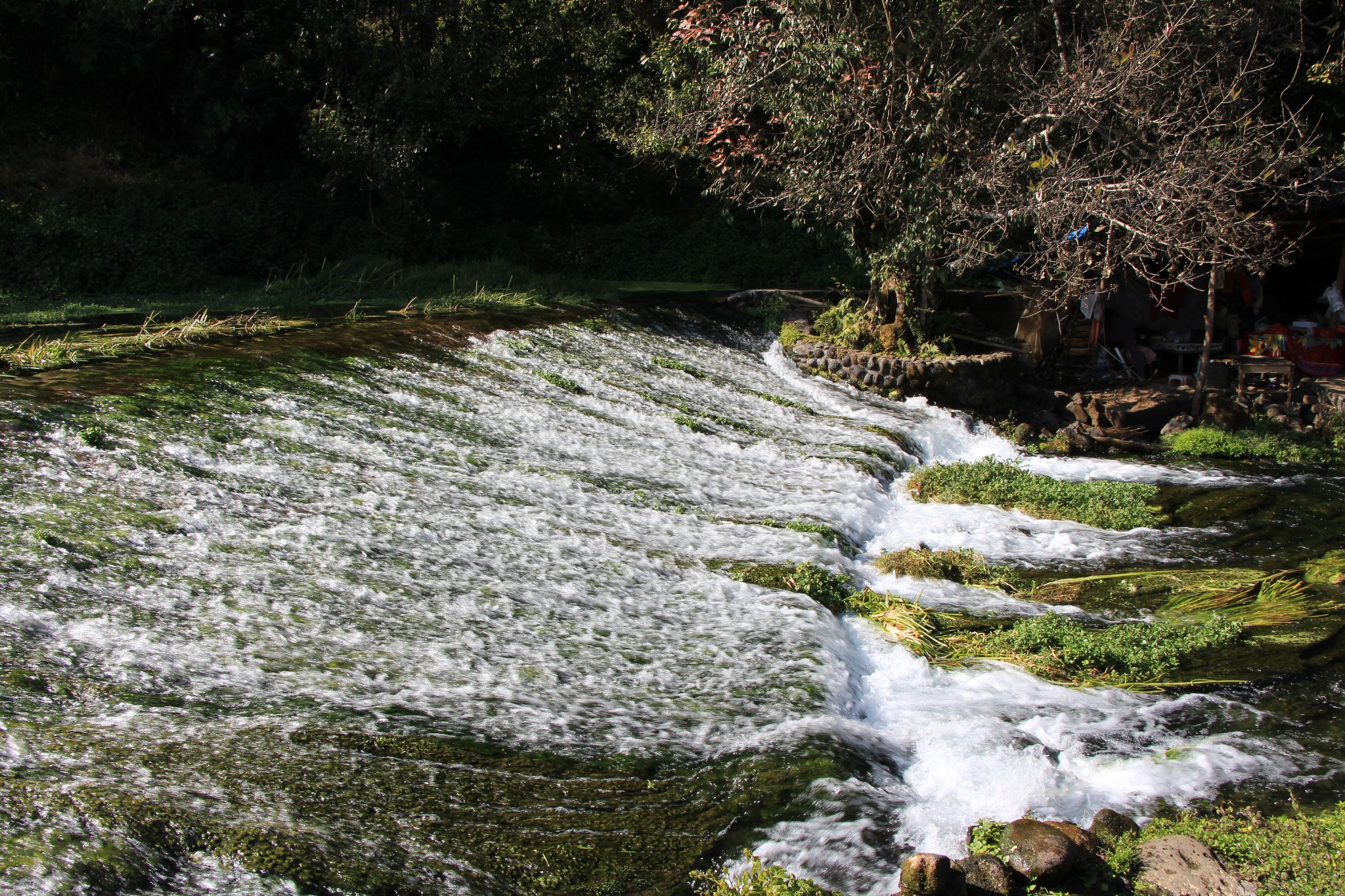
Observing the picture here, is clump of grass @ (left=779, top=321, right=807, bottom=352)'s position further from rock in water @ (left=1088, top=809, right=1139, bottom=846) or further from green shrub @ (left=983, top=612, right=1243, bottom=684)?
rock in water @ (left=1088, top=809, right=1139, bottom=846)

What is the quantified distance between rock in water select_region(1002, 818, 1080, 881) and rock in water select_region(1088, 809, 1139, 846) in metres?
0.27

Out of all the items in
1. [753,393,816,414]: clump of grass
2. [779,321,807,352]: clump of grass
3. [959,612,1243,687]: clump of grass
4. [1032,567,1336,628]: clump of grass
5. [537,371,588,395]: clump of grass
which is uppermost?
[779,321,807,352]: clump of grass

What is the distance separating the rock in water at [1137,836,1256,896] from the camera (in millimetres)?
3914

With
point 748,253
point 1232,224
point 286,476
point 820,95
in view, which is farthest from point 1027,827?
point 748,253

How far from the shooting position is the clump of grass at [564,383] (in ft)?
33.1

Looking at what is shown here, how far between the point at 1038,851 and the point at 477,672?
267 centimetres

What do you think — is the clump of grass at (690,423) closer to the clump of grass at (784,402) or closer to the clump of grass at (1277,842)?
the clump of grass at (784,402)

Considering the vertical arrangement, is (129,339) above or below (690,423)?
above

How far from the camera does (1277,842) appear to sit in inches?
165

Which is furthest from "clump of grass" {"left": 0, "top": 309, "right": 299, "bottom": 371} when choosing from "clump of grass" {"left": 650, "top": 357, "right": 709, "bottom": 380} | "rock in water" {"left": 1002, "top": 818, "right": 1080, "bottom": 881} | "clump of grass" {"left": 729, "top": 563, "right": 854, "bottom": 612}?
"rock in water" {"left": 1002, "top": 818, "right": 1080, "bottom": 881}

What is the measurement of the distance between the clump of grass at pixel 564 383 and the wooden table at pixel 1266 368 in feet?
29.9

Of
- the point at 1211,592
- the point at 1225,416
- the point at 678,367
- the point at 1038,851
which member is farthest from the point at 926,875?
the point at 1225,416

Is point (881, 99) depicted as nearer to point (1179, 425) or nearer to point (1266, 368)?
point (1179, 425)

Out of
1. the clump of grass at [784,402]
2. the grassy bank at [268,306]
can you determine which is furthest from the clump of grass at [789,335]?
the grassy bank at [268,306]
